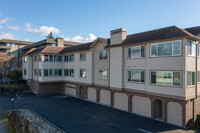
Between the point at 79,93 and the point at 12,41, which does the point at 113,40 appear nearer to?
the point at 79,93

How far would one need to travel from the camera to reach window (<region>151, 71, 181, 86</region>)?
1355 centimetres

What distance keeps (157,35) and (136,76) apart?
16.2 feet

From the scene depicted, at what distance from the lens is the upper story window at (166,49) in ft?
44.7

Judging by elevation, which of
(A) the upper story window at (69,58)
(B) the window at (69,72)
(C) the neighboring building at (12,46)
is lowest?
Answer: (B) the window at (69,72)

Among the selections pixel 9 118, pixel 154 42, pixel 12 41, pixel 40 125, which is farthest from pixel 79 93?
pixel 12 41

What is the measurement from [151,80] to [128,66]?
339cm

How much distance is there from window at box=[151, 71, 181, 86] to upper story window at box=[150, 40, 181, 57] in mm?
1741

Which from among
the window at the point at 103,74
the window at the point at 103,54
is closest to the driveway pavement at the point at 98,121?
the window at the point at 103,74

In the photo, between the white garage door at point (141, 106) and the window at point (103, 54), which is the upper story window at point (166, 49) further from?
the window at point (103, 54)

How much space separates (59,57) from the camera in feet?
96.1

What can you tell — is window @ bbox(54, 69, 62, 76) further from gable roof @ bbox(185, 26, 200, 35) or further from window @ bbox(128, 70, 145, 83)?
gable roof @ bbox(185, 26, 200, 35)

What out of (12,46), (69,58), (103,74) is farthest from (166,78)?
(12,46)

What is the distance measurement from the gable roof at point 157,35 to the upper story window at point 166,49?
0.63 metres

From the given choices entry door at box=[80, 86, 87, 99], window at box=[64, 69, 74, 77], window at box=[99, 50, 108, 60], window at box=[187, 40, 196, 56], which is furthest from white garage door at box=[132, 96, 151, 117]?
window at box=[64, 69, 74, 77]
